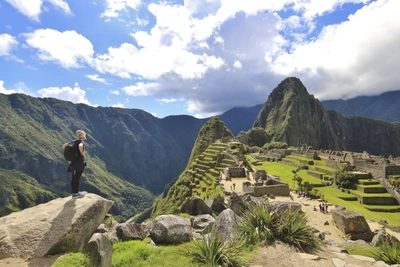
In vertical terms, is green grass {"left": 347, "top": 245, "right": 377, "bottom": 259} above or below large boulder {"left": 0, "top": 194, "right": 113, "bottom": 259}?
below

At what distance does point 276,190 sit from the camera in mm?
30516

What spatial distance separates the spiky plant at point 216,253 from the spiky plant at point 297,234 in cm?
178

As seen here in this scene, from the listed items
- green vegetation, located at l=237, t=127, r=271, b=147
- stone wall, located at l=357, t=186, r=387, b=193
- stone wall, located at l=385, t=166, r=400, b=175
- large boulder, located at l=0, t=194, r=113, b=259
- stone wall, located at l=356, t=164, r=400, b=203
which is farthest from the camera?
green vegetation, located at l=237, t=127, r=271, b=147

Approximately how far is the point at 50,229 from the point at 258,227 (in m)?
6.21

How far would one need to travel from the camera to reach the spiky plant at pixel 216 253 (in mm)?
6498

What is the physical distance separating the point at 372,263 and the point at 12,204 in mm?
189330

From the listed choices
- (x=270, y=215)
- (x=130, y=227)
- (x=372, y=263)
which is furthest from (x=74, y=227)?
(x=372, y=263)

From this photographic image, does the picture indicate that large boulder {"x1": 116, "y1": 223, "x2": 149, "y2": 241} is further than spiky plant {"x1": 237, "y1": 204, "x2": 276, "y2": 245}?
Yes

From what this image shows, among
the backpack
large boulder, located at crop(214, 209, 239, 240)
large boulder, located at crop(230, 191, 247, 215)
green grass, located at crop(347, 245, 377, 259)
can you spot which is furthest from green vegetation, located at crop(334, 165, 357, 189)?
the backpack

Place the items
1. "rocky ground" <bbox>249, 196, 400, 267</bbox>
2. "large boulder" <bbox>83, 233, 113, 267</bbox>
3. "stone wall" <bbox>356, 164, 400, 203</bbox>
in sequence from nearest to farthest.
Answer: "large boulder" <bbox>83, 233, 113, 267</bbox> < "rocky ground" <bbox>249, 196, 400, 267</bbox> < "stone wall" <bbox>356, 164, 400, 203</bbox>

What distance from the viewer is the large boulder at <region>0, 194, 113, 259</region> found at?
5516 mm

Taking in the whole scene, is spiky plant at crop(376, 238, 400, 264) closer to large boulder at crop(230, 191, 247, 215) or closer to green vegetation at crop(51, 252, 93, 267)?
large boulder at crop(230, 191, 247, 215)

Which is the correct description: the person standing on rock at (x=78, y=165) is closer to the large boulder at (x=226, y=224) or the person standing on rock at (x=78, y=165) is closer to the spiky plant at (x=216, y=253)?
the spiky plant at (x=216, y=253)

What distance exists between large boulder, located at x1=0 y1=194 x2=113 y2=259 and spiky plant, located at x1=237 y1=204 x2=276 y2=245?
4.72m
